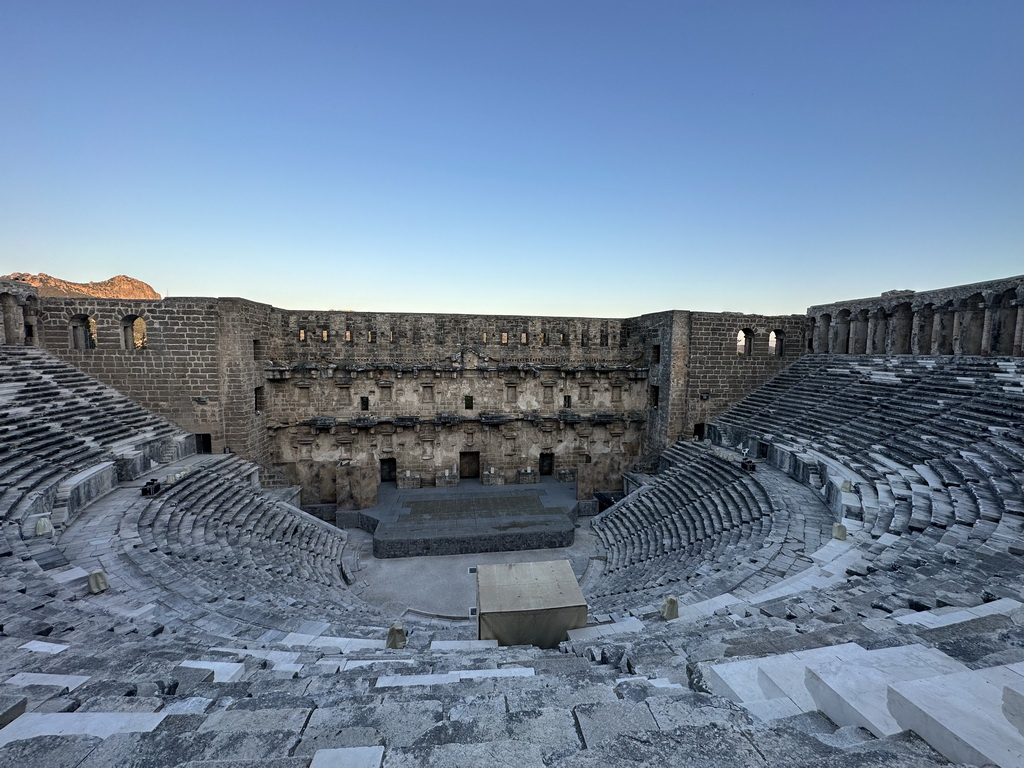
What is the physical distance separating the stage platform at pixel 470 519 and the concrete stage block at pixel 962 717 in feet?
42.8

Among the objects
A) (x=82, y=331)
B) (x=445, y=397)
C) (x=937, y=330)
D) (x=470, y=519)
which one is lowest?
(x=470, y=519)

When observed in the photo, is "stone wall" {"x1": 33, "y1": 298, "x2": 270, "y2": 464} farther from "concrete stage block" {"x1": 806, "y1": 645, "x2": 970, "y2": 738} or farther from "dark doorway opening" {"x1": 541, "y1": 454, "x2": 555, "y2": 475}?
"concrete stage block" {"x1": 806, "y1": 645, "x2": 970, "y2": 738}

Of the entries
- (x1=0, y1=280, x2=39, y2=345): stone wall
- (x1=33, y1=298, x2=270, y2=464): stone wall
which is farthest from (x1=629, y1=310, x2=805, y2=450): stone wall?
(x1=0, y1=280, x2=39, y2=345): stone wall

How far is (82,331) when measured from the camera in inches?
658

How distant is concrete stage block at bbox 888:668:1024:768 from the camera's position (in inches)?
85.0

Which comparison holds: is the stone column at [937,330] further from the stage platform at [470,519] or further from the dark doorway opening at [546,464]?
the dark doorway opening at [546,464]

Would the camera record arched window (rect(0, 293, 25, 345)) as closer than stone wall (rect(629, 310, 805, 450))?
Yes

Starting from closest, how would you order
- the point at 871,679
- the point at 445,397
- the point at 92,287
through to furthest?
the point at 871,679, the point at 445,397, the point at 92,287

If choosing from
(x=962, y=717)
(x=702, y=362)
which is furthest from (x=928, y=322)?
(x=962, y=717)

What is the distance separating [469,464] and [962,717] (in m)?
20.4

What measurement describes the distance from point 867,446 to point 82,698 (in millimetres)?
16651

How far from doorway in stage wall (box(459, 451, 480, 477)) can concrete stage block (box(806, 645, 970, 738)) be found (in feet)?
62.6

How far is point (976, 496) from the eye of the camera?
838cm

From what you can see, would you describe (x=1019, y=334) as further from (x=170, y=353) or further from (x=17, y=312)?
(x=17, y=312)
